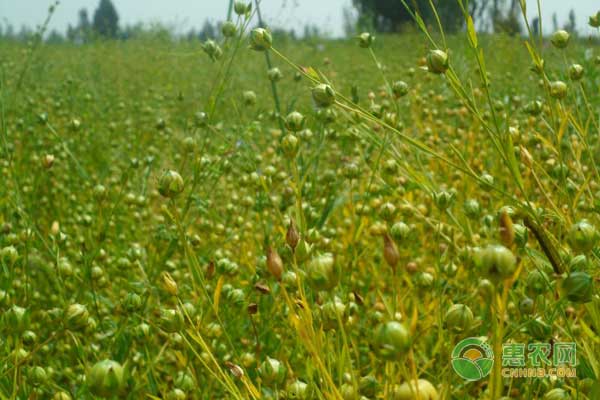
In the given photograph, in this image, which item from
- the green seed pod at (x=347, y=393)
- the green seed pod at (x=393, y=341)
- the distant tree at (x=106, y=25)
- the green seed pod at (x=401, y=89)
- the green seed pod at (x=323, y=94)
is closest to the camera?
the green seed pod at (x=393, y=341)

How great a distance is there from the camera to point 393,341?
33 centimetres

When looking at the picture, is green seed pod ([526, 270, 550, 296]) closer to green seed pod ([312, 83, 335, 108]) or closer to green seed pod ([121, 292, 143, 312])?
green seed pod ([312, 83, 335, 108])

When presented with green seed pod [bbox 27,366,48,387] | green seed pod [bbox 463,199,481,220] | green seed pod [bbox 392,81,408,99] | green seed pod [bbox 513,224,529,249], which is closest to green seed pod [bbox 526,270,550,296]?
green seed pod [bbox 513,224,529,249]

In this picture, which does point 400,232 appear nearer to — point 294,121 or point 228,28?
point 294,121

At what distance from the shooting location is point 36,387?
652 millimetres

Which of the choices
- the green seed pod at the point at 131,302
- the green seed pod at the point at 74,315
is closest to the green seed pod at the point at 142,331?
the green seed pod at the point at 131,302

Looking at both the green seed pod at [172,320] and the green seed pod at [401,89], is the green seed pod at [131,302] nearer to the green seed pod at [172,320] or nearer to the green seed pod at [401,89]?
the green seed pod at [172,320]

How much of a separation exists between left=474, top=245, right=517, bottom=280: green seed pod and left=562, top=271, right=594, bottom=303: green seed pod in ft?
0.20

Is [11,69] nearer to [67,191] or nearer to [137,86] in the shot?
[137,86]

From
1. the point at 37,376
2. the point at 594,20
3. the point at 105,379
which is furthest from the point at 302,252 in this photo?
the point at 594,20

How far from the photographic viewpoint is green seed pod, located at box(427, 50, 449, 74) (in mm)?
520

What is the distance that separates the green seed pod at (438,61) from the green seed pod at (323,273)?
0.21 meters

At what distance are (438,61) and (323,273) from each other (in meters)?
0.22

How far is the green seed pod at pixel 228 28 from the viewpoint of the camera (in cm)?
88
